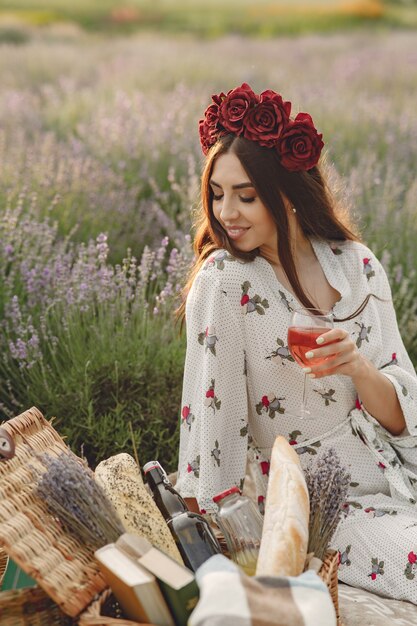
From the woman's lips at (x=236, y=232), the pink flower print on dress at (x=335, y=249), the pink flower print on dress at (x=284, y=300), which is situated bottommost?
the pink flower print on dress at (x=284, y=300)

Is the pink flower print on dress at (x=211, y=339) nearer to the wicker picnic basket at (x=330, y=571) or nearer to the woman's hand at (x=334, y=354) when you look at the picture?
the woman's hand at (x=334, y=354)

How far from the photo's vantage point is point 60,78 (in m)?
9.09

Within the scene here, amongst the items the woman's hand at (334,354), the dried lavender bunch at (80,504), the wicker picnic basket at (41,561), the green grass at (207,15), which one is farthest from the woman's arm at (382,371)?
the green grass at (207,15)

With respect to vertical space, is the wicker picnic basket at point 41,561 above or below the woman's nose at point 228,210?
below

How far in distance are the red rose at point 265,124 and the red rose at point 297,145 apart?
24mm

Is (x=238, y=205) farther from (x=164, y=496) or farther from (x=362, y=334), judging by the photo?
(x=164, y=496)

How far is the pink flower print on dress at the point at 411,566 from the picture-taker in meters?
2.55

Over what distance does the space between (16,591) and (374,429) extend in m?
1.29

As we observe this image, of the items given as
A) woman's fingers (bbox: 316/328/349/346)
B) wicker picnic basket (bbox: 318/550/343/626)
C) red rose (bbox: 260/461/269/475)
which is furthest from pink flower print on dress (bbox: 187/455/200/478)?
wicker picnic basket (bbox: 318/550/343/626)

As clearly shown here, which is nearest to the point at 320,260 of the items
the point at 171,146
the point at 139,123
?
the point at 171,146

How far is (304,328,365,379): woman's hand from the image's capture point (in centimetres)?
221

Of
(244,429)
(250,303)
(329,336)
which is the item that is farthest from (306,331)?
(244,429)

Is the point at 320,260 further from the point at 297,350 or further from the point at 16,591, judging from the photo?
the point at 16,591

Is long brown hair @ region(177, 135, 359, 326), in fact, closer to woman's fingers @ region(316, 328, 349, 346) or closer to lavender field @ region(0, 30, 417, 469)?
lavender field @ region(0, 30, 417, 469)
